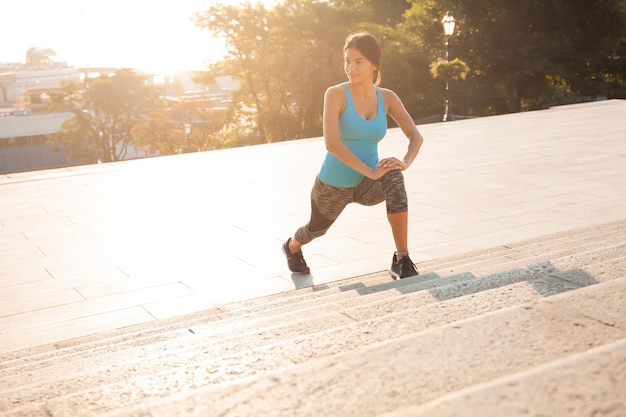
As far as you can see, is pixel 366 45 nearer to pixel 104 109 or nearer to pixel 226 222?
pixel 226 222

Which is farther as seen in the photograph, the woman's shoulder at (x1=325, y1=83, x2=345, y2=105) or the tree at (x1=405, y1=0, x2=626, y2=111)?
the tree at (x1=405, y1=0, x2=626, y2=111)

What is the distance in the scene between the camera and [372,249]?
250 inches

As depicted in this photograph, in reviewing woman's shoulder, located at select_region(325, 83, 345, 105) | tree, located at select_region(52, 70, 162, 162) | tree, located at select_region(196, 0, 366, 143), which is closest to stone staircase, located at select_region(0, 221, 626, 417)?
woman's shoulder, located at select_region(325, 83, 345, 105)

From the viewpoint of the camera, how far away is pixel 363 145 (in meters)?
4.81

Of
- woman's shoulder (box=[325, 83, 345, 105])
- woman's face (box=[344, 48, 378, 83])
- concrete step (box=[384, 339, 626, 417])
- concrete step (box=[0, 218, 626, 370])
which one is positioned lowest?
concrete step (box=[0, 218, 626, 370])

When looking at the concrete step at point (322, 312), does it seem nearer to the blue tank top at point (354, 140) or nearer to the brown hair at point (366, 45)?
the blue tank top at point (354, 140)

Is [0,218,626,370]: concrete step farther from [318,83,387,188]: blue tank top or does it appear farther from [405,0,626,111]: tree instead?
[405,0,626,111]: tree

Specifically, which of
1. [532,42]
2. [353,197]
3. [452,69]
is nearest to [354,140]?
[353,197]

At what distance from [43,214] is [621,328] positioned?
289 inches

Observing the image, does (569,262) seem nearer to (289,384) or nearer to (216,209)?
(289,384)

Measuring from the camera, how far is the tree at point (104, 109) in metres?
47.4

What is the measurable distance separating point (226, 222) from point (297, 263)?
2.22m

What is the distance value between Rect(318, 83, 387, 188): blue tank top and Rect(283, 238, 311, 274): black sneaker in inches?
32.6

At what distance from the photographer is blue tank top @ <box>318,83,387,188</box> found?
4.73 m
